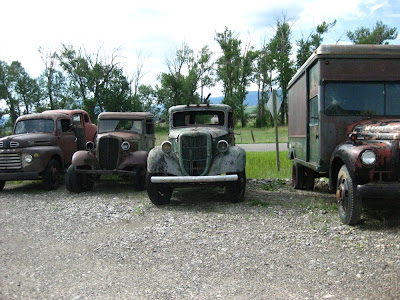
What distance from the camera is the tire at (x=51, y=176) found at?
1049 centimetres

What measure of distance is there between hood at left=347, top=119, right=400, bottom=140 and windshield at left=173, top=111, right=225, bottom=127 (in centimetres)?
352

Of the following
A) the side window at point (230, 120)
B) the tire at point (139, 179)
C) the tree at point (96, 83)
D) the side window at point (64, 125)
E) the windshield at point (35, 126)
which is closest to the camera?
the side window at point (230, 120)

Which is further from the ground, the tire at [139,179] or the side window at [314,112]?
the side window at [314,112]

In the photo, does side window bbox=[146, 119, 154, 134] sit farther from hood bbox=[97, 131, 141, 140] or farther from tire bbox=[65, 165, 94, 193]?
tire bbox=[65, 165, 94, 193]

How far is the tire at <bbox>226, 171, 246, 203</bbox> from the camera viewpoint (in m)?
7.86

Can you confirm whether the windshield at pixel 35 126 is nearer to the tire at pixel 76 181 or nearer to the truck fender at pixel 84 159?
the truck fender at pixel 84 159

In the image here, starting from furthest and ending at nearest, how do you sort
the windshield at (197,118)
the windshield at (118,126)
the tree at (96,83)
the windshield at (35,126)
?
the tree at (96,83) < the windshield at (35,126) < the windshield at (118,126) < the windshield at (197,118)

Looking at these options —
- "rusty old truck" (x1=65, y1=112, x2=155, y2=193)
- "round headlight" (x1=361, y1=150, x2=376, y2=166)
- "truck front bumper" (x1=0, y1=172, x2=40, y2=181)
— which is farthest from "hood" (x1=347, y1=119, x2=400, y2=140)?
"truck front bumper" (x1=0, y1=172, x2=40, y2=181)

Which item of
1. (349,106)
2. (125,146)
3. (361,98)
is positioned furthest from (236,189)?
(125,146)

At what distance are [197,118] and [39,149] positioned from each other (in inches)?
171

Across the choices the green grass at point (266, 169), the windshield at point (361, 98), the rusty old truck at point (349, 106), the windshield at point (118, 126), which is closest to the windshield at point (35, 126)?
the windshield at point (118, 126)

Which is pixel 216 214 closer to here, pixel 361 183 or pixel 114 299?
pixel 361 183

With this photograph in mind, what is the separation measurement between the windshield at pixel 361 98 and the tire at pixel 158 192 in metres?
3.50

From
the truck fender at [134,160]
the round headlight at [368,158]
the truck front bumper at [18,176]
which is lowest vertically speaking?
the truck front bumper at [18,176]
